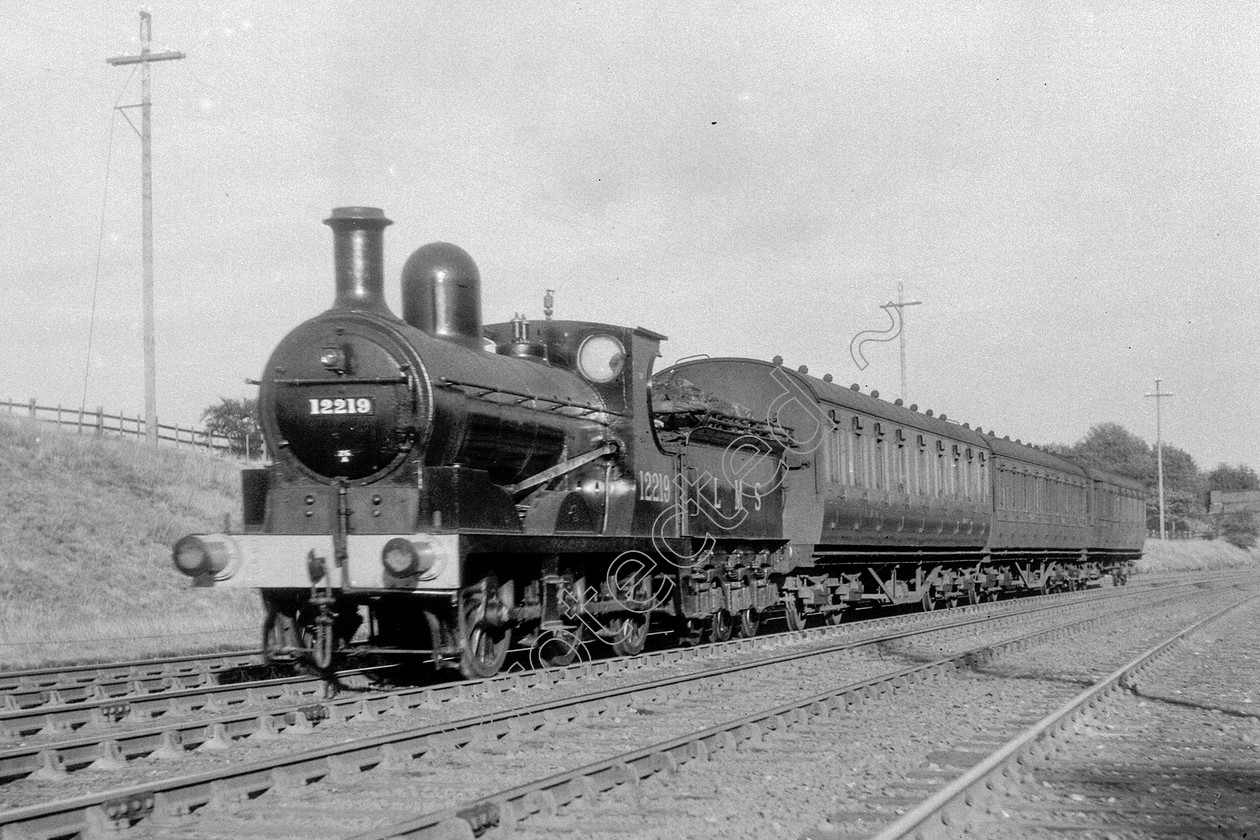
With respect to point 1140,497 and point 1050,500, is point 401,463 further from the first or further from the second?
point 1140,497

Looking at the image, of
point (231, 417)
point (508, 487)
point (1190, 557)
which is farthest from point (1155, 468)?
point (508, 487)

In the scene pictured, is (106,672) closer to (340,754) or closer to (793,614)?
(340,754)

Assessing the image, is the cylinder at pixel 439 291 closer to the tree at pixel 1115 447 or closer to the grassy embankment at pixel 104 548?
the grassy embankment at pixel 104 548

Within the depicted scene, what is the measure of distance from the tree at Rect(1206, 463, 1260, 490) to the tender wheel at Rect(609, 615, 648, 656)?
140 m

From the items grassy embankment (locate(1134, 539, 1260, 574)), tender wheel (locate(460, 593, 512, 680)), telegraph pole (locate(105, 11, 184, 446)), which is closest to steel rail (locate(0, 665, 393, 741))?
tender wheel (locate(460, 593, 512, 680))

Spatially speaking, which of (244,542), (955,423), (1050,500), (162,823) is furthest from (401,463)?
(1050,500)

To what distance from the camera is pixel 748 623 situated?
1603 cm

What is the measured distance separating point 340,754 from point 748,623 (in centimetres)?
984

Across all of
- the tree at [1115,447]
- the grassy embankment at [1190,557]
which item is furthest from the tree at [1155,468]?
the grassy embankment at [1190,557]

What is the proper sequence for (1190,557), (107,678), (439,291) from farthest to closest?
1. (1190,557)
2. (107,678)
3. (439,291)

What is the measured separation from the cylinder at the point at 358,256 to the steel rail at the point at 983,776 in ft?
18.9

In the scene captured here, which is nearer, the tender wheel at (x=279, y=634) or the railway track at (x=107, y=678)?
the railway track at (x=107, y=678)

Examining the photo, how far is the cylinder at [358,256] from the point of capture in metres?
10.1

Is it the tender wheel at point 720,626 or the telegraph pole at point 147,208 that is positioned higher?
the telegraph pole at point 147,208
